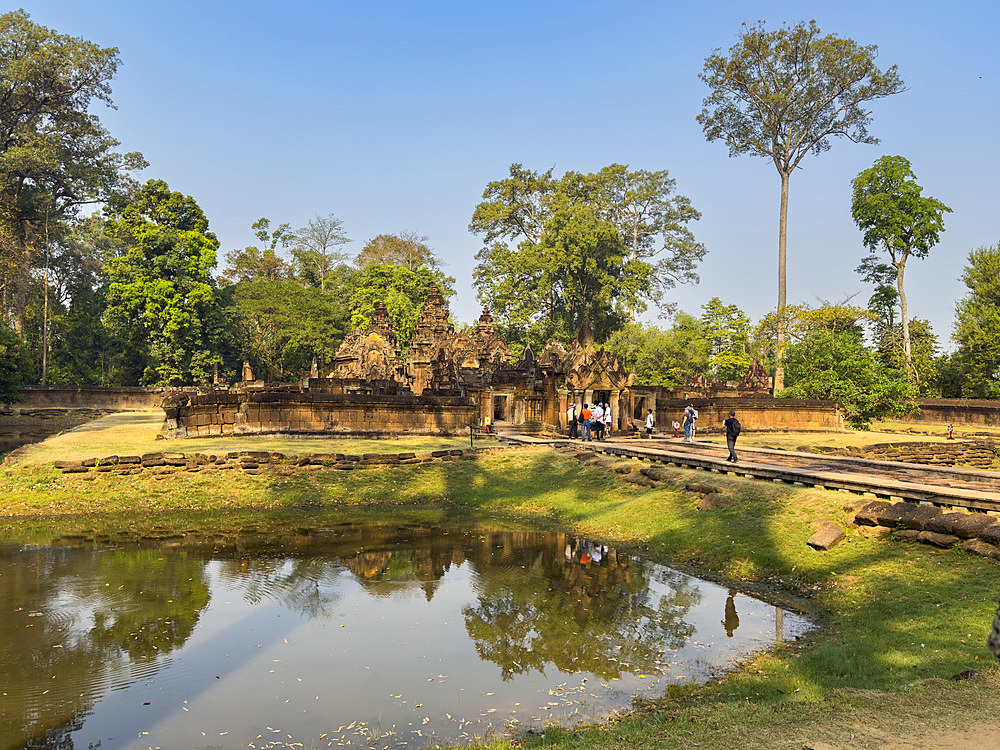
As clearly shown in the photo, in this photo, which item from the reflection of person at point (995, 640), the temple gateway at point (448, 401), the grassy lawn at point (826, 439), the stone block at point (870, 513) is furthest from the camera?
the grassy lawn at point (826, 439)

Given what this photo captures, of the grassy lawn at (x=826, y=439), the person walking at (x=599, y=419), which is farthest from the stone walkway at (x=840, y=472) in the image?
the grassy lawn at (x=826, y=439)

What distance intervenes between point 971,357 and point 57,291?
68.0 m

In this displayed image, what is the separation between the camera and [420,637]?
28.7 ft

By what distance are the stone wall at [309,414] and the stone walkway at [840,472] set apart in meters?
5.05

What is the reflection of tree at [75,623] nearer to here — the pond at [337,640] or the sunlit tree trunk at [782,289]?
the pond at [337,640]

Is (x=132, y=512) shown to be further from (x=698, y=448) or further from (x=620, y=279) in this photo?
(x=620, y=279)

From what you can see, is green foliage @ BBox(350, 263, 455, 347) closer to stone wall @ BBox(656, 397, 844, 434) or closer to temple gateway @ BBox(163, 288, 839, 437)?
temple gateway @ BBox(163, 288, 839, 437)

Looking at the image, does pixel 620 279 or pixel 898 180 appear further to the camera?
pixel 620 279

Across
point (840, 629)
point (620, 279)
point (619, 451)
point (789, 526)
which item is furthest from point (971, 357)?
point (840, 629)

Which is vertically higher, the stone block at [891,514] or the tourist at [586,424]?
the tourist at [586,424]

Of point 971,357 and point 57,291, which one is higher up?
point 57,291

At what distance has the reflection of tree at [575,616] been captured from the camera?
7.97m

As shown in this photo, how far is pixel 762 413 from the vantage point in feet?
102

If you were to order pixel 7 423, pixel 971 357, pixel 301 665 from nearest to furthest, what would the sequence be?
pixel 301 665 < pixel 7 423 < pixel 971 357
